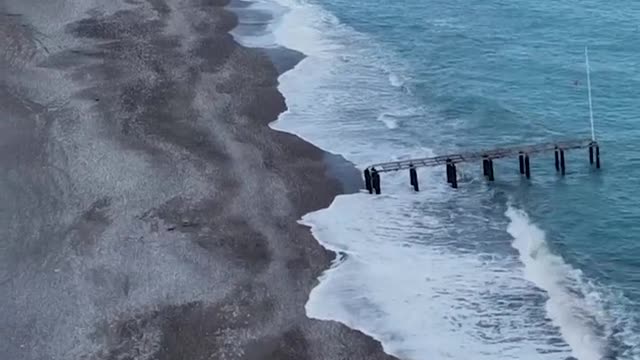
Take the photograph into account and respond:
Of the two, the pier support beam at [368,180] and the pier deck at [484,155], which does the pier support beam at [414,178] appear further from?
the pier support beam at [368,180]

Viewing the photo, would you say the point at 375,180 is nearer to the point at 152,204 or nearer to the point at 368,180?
the point at 368,180

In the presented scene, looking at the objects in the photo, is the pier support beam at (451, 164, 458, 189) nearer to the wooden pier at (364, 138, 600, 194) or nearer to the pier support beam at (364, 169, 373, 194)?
the wooden pier at (364, 138, 600, 194)

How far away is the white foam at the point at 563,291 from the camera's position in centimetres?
2944

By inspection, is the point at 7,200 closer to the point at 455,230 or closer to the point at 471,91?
the point at 455,230

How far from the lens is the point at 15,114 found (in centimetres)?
4531

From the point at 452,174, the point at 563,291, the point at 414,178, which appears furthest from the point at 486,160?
the point at 563,291

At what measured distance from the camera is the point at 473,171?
41.9 m

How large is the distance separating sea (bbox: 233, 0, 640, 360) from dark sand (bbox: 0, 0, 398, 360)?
1.50 metres

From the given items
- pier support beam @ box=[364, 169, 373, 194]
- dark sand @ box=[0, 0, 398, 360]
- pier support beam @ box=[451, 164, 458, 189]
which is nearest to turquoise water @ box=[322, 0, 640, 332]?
pier support beam @ box=[451, 164, 458, 189]

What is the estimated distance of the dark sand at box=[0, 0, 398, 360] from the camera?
1175 inches

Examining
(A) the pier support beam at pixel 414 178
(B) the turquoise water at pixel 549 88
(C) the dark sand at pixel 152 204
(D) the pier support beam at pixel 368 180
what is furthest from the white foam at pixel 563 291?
(C) the dark sand at pixel 152 204

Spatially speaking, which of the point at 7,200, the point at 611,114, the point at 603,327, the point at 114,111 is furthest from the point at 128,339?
the point at 611,114

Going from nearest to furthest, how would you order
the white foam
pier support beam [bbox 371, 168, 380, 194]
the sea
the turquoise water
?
the white foam → the sea → the turquoise water → pier support beam [bbox 371, 168, 380, 194]

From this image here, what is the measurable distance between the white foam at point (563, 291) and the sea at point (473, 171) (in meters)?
0.07
